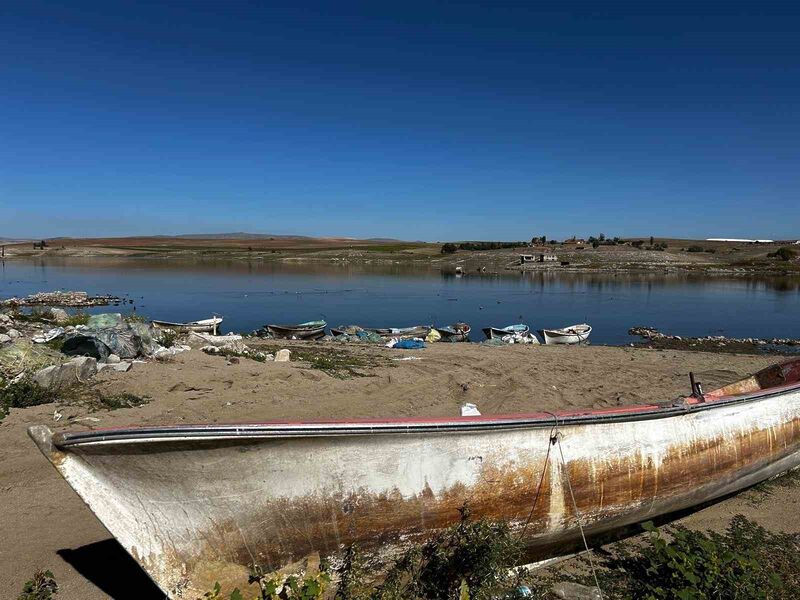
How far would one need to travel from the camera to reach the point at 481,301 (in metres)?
42.2

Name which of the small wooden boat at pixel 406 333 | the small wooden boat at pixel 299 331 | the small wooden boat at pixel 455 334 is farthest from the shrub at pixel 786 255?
the small wooden boat at pixel 299 331

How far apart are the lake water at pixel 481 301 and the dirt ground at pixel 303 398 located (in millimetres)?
10226

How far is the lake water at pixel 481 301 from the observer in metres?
30.9

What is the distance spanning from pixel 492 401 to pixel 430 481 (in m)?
6.70

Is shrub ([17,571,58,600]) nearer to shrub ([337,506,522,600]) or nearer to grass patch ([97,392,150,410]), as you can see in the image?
shrub ([337,506,522,600])

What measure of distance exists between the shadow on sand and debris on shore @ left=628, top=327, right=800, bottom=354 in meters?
22.7

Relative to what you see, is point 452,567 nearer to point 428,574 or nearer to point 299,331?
point 428,574

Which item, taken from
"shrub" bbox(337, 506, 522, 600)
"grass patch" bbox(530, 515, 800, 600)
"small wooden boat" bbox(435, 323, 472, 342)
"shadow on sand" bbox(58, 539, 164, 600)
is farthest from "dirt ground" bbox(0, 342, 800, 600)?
"small wooden boat" bbox(435, 323, 472, 342)

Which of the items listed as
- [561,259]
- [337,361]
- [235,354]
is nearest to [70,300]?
[235,354]

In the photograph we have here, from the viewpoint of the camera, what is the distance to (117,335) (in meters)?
11.7

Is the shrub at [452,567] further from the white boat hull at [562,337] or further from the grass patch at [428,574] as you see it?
the white boat hull at [562,337]

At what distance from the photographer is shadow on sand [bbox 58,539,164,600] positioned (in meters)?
4.43

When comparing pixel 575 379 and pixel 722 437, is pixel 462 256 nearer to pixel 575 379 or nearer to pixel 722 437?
pixel 575 379

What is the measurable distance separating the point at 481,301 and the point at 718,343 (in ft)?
67.5
